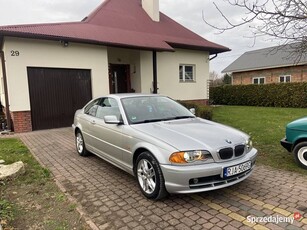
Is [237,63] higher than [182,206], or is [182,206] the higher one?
[237,63]

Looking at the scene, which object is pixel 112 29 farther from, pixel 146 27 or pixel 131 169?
pixel 131 169

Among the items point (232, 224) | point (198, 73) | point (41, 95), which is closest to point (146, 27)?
point (198, 73)

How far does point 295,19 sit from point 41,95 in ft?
28.8

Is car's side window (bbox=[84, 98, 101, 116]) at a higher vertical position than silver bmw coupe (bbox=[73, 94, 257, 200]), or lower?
higher

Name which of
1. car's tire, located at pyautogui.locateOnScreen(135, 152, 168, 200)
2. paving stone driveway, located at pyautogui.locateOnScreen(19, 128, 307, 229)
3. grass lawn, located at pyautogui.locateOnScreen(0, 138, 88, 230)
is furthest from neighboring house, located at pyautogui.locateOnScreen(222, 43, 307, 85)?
grass lawn, located at pyautogui.locateOnScreen(0, 138, 88, 230)

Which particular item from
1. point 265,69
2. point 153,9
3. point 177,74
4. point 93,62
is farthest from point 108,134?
point 265,69

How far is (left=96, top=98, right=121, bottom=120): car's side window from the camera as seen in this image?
4.74 metres

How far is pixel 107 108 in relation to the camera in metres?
5.11

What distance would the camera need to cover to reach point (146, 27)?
48.0 feet

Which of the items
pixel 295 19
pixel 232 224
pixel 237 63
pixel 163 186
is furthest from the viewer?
pixel 237 63

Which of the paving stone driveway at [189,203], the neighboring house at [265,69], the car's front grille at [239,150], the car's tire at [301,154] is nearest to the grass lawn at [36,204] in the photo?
the paving stone driveway at [189,203]

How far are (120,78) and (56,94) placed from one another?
4836 mm

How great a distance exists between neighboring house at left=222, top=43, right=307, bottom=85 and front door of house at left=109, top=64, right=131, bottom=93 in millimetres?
13381

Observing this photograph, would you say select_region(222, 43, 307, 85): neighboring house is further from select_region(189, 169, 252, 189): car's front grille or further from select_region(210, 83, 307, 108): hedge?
select_region(189, 169, 252, 189): car's front grille
